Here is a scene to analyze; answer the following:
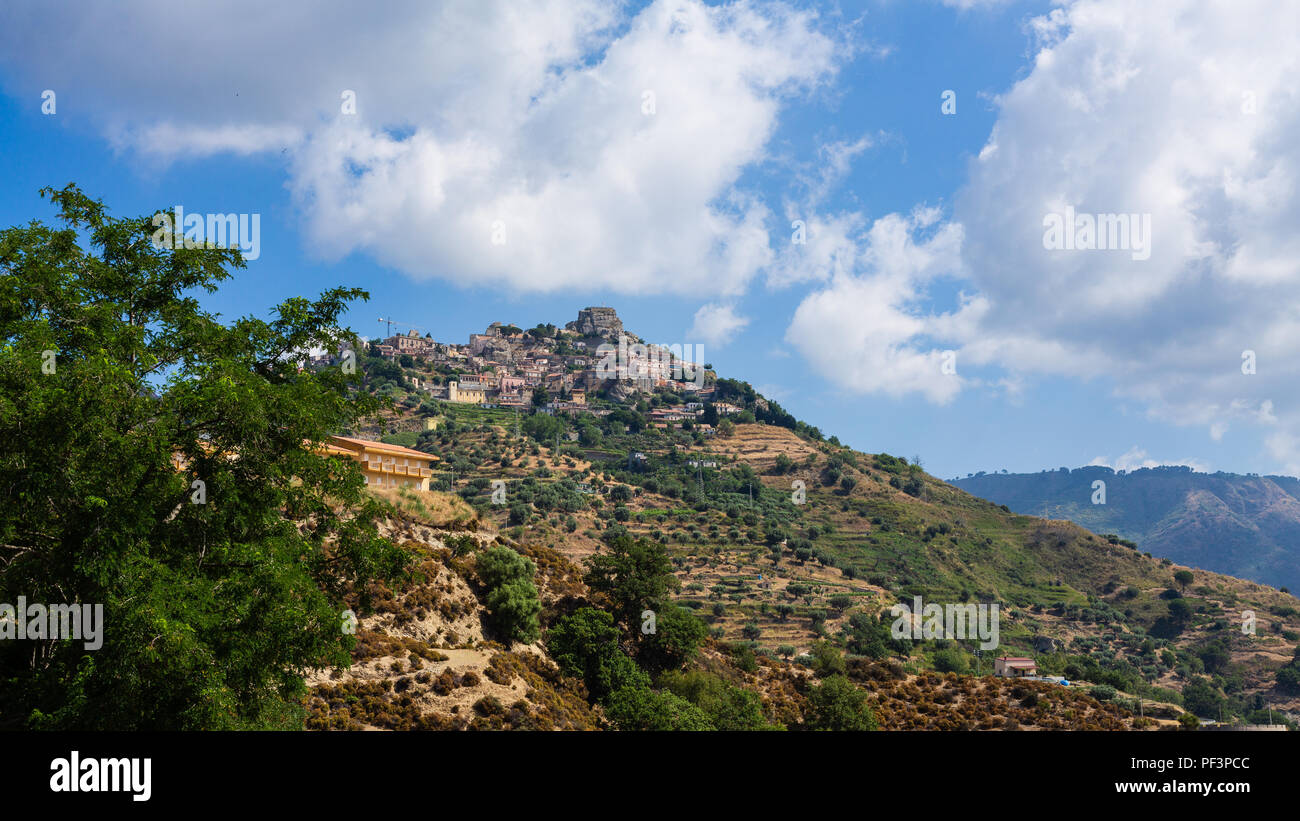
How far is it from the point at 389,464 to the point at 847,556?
6068 centimetres

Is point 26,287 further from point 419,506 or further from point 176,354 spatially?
point 419,506

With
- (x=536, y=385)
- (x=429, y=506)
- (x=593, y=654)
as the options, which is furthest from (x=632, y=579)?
(x=536, y=385)

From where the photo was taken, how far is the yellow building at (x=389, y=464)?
36.0 meters

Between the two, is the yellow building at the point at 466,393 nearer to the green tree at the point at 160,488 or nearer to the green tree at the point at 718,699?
the green tree at the point at 718,699

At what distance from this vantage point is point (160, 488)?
1162 centimetres

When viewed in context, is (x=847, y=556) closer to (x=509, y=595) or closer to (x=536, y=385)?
(x=509, y=595)

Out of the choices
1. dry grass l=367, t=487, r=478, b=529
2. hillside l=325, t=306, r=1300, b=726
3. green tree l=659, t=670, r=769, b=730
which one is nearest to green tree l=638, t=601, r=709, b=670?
green tree l=659, t=670, r=769, b=730

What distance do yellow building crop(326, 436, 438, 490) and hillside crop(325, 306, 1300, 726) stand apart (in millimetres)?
13276

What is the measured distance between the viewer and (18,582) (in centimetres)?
1144

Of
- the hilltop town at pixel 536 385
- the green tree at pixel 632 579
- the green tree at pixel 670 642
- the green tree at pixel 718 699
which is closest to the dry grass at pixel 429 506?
the green tree at pixel 632 579

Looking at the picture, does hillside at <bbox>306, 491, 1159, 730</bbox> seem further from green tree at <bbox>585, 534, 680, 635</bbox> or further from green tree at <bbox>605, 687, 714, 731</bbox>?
green tree at <bbox>585, 534, 680, 635</bbox>
